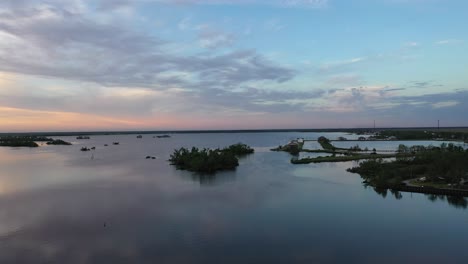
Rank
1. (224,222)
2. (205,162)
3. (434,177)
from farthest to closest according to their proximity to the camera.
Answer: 1. (205,162)
2. (434,177)
3. (224,222)

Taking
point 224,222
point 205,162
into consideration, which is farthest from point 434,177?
point 205,162

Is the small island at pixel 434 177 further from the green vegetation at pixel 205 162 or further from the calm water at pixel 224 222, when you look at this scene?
the green vegetation at pixel 205 162

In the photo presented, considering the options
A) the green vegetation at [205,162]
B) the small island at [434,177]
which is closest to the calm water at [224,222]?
the small island at [434,177]

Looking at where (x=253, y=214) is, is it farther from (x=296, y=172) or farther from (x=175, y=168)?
(x=175, y=168)

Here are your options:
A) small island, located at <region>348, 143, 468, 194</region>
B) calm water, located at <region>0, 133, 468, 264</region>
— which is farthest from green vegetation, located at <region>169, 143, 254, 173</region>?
small island, located at <region>348, 143, 468, 194</region>

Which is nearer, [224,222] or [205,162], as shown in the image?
[224,222]

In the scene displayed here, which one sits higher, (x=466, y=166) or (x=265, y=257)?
(x=466, y=166)

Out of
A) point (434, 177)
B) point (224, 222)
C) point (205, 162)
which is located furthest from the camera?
point (205, 162)

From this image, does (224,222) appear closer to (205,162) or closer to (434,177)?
(434,177)

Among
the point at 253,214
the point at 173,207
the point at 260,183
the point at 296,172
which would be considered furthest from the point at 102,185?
the point at 296,172
